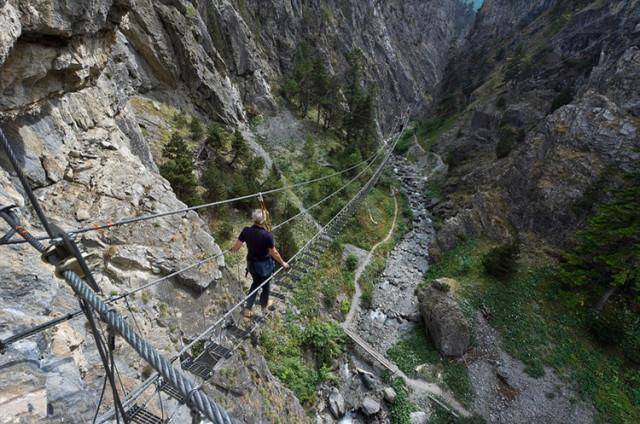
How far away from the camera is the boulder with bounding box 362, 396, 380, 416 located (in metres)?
12.6

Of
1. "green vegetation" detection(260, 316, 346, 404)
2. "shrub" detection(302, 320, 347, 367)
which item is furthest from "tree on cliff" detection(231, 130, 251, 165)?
"shrub" detection(302, 320, 347, 367)

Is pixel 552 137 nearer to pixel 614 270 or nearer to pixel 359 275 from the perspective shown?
pixel 614 270

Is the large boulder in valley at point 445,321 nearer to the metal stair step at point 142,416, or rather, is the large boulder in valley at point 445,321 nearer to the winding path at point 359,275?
the winding path at point 359,275

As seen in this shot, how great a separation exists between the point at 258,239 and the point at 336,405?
9.68 meters

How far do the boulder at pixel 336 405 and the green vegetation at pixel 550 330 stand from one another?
9112 millimetres

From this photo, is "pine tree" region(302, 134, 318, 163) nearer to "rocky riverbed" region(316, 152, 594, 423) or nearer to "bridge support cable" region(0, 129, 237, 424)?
"rocky riverbed" region(316, 152, 594, 423)

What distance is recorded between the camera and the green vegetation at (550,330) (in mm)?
13102

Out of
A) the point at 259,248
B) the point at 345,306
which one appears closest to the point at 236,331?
the point at 259,248

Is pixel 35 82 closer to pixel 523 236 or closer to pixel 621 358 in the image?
pixel 621 358

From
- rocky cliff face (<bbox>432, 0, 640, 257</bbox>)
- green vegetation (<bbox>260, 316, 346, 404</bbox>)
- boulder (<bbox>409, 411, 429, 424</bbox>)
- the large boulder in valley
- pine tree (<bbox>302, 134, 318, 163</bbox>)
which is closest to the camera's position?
green vegetation (<bbox>260, 316, 346, 404</bbox>)

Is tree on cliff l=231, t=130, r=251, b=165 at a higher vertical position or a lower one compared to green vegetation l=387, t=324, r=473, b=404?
higher

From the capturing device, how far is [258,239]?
657 centimetres

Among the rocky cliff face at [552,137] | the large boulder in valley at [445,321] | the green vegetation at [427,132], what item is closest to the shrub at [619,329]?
the rocky cliff face at [552,137]

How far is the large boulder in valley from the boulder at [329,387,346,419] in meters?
6.16
